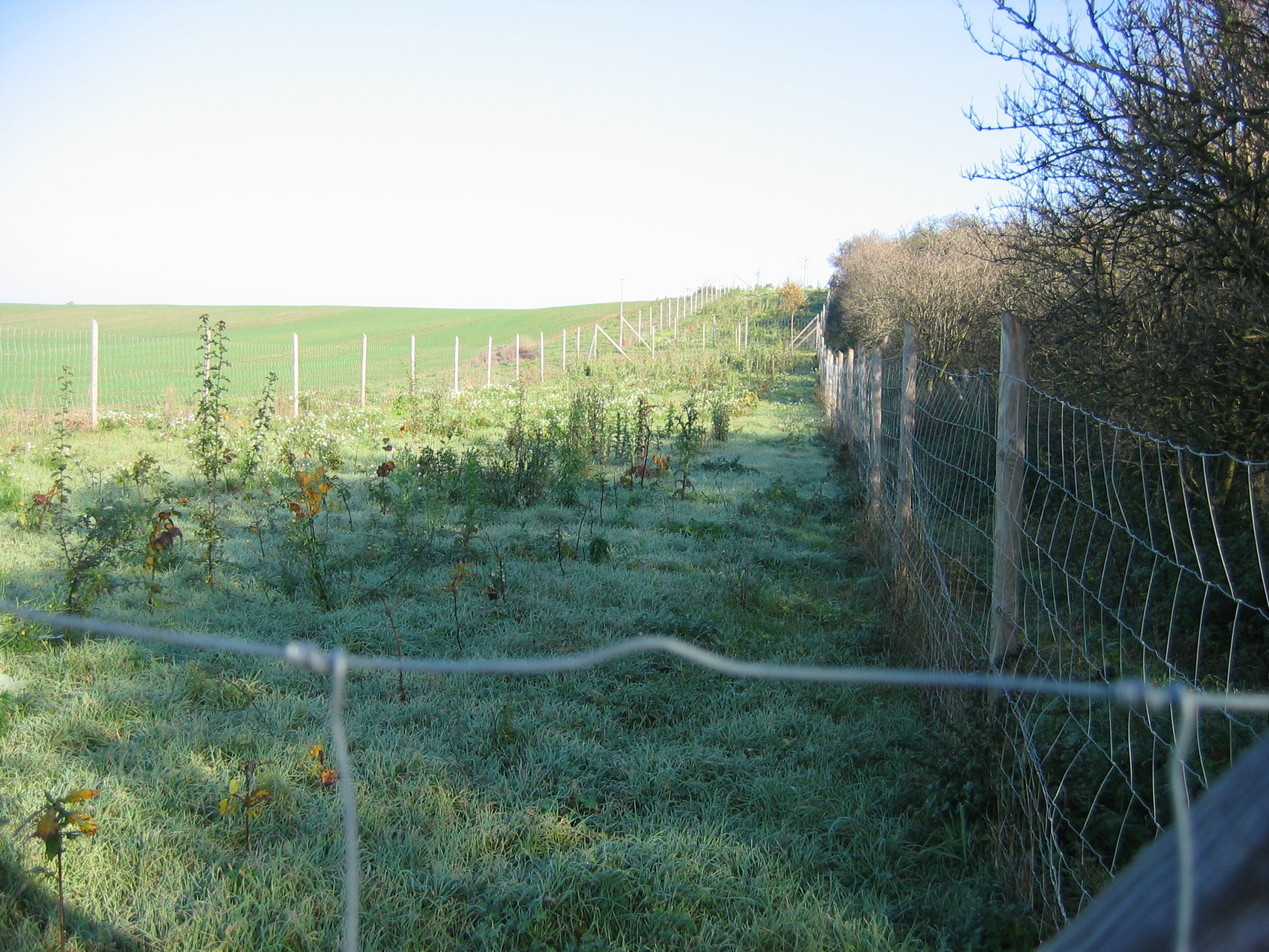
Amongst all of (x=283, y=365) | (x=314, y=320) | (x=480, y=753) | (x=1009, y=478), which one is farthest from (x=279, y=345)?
(x=1009, y=478)

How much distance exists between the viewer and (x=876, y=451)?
6.94 metres

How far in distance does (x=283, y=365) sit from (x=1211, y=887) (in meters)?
35.5

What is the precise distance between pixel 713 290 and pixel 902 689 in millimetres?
53492

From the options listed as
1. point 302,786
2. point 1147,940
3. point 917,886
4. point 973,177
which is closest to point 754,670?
point 1147,940

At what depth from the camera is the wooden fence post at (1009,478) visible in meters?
2.95

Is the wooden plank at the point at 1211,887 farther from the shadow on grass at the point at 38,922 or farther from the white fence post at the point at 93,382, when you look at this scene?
the white fence post at the point at 93,382

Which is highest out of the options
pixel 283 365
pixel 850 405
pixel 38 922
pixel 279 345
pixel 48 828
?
pixel 279 345

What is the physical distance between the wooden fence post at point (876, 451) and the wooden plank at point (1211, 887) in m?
5.81

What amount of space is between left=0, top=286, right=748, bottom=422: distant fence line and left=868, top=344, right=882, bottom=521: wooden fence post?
904 centimetres

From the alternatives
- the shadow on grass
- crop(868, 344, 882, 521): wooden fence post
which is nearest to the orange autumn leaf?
the shadow on grass

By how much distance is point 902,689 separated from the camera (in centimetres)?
410

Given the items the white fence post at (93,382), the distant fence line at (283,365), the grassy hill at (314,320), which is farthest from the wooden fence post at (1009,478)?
the grassy hill at (314,320)

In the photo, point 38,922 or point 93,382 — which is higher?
point 93,382

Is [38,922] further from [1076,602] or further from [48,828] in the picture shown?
[1076,602]
